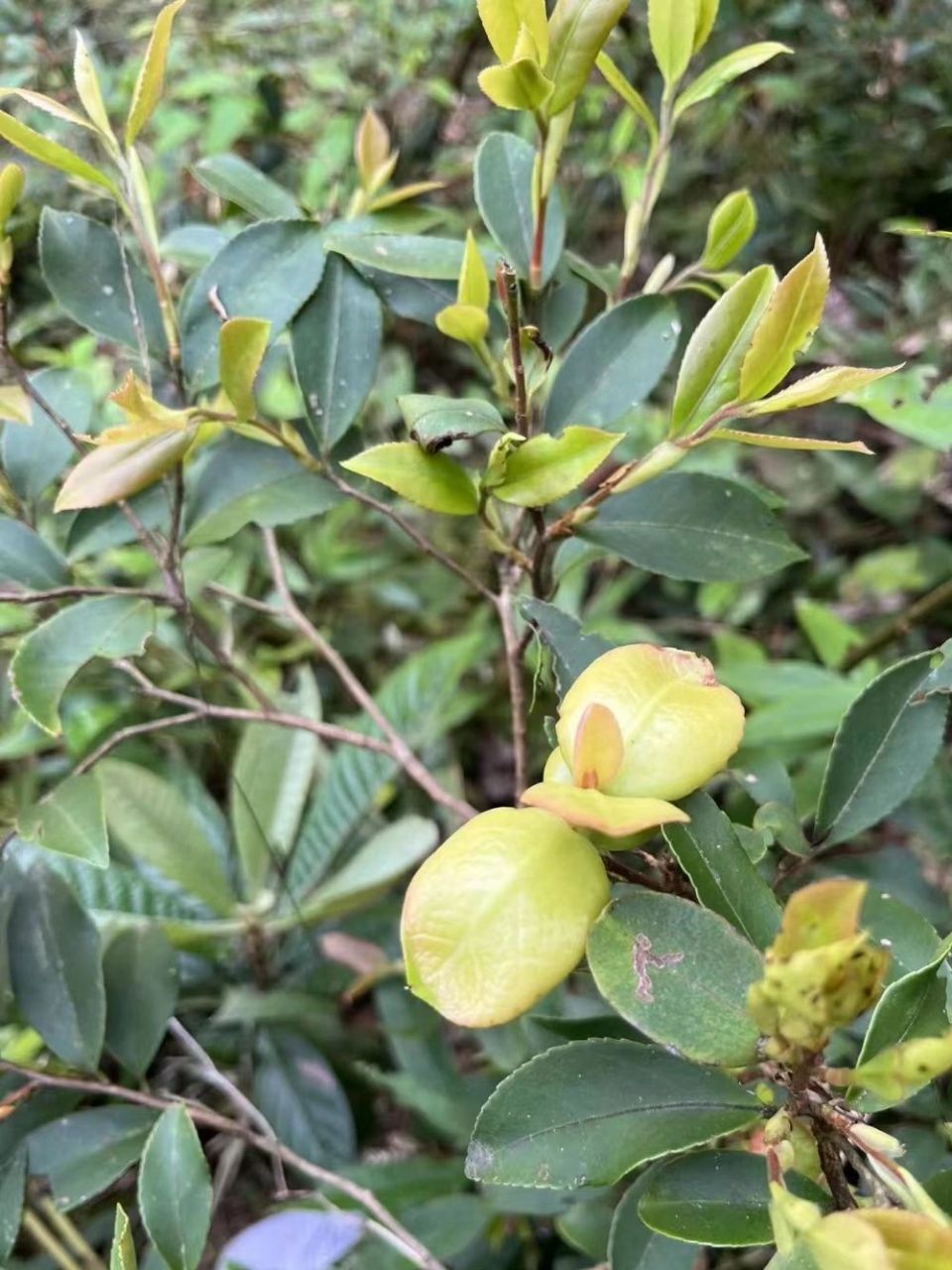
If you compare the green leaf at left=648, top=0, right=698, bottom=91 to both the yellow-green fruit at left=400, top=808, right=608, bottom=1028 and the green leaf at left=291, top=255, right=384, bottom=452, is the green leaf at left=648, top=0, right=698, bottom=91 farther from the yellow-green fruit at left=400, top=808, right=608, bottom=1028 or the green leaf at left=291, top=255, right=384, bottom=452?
the yellow-green fruit at left=400, top=808, right=608, bottom=1028

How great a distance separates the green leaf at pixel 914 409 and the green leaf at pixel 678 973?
13.5 inches

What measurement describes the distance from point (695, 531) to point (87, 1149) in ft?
1.69

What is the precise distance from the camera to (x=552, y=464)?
404mm

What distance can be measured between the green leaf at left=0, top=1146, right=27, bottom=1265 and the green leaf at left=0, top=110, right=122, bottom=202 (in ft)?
1.79

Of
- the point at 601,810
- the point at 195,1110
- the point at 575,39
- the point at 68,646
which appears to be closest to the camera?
the point at 601,810

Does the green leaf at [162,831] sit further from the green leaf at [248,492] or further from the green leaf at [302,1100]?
the green leaf at [248,492]

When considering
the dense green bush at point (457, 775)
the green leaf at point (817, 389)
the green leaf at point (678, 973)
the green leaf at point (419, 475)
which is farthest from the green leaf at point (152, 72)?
the green leaf at point (678, 973)

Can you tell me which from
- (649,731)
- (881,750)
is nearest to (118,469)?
(649,731)

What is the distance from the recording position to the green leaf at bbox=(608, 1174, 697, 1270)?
16.9 inches

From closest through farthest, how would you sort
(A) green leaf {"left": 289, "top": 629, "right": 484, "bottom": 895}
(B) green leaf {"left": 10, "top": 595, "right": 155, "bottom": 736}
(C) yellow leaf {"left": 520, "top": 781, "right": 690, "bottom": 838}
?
(C) yellow leaf {"left": 520, "top": 781, "right": 690, "bottom": 838} < (B) green leaf {"left": 10, "top": 595, "right": 155, "bottom": 736} < (A) green leaf {"left": 289, "top": 629, "right": 484, "bottom": 895}

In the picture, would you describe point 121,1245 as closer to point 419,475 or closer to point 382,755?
point 419,475

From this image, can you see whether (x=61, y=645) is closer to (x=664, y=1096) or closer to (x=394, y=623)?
(x=664, y=1096)

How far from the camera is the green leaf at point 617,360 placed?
53 centimetres

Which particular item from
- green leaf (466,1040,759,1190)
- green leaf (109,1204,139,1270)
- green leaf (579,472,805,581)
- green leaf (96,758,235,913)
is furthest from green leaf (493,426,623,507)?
green leaf (96,758,235,913)
